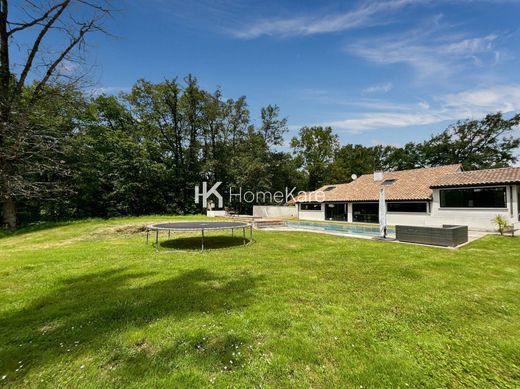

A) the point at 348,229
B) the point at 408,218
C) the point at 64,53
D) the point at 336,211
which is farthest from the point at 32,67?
the point at 336,211

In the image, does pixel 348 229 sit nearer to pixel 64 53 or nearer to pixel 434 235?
pixel 434 235

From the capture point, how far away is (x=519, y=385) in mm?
2703

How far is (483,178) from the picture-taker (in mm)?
16328

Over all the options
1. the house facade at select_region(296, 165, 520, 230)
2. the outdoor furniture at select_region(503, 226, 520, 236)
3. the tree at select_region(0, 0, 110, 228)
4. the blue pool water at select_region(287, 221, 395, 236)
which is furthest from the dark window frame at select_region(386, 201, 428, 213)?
the tree at select_region(0, 0, 110, 228)

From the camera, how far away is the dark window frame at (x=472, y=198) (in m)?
15.3

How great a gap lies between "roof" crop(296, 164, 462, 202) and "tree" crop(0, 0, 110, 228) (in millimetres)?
21123

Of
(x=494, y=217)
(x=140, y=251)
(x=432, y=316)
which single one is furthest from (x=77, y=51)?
(x=494, y=217)

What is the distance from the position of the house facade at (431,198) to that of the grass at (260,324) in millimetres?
10375

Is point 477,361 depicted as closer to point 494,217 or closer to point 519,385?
point 519,385

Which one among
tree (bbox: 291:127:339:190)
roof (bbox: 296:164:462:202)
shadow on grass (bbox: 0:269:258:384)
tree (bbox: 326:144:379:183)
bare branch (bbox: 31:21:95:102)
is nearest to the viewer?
shadow on grass (bbox: 0:269:258:384)

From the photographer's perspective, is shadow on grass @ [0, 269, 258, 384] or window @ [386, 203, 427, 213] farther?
window @ [386, 203, 427, 213]

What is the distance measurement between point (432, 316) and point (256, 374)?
3302 millimetres

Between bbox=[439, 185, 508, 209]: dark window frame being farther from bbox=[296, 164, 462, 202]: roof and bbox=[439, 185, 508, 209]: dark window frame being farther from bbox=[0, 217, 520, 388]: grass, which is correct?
bbox=[0, 217, 520, 388]: grass

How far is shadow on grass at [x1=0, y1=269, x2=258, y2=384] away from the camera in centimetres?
319
